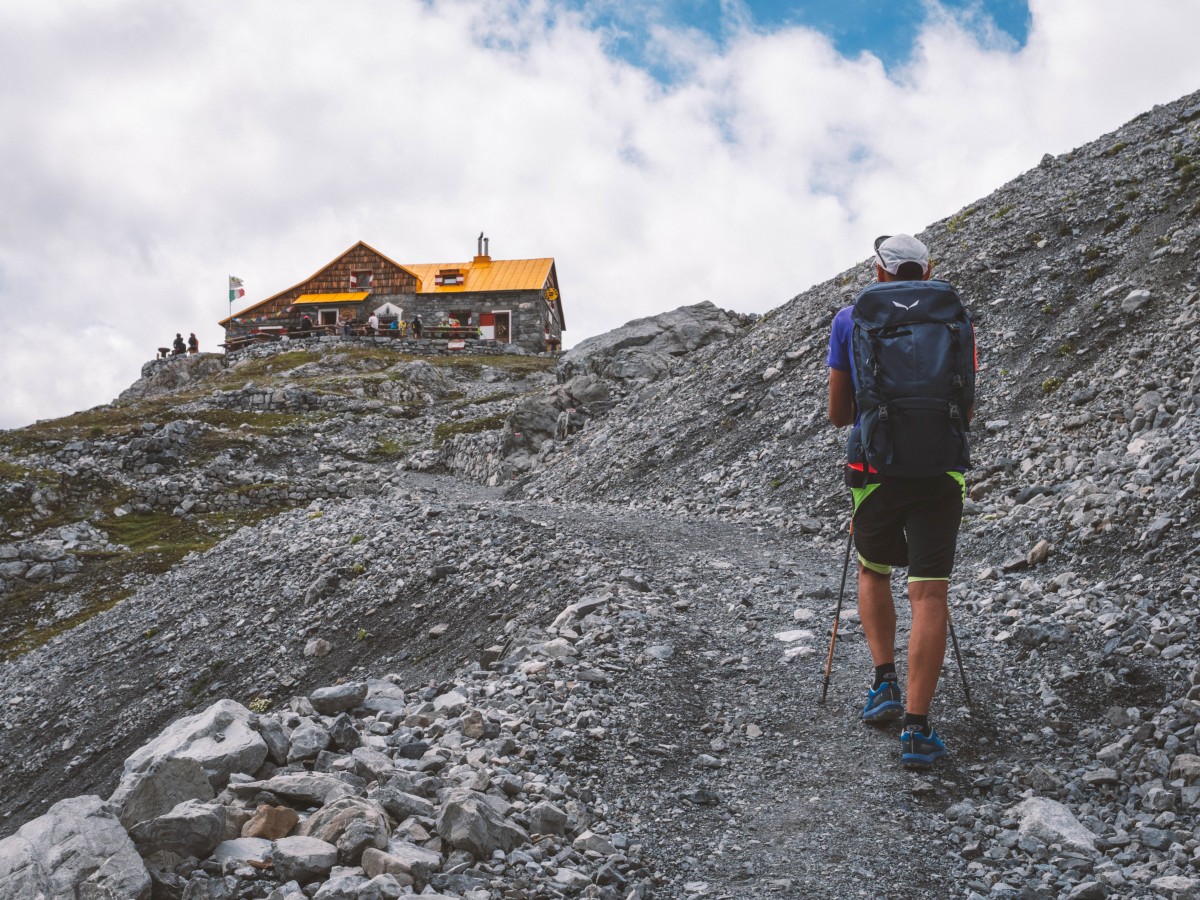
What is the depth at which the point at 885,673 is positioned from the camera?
7016mm

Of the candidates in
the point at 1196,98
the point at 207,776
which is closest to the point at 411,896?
the point at 207,776

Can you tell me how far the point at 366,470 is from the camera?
46.2 metres

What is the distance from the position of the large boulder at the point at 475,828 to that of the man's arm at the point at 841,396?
391 cm

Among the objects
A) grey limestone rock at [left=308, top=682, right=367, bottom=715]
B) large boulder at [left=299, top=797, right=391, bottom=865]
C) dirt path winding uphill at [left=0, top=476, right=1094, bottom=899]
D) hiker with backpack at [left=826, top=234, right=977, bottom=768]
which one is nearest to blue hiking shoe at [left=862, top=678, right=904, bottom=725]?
dirt path winding uphill at [left=0, top=476, right=1094, bottom=899]

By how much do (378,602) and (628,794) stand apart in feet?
35.9

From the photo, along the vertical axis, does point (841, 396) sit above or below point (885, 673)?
above

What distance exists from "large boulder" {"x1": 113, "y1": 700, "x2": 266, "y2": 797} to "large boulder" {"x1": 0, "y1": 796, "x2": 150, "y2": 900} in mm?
736

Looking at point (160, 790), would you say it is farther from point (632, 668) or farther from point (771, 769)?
point (632, 668)

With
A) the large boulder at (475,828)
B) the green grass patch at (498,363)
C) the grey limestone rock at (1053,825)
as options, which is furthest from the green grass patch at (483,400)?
the grey limestone rock at (1053,825)

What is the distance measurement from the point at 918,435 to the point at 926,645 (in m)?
1.55

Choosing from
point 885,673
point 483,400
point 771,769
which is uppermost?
point 483,400

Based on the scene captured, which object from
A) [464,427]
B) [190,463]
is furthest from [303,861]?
[464,427]

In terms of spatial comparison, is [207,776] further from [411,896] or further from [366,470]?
[366,470]

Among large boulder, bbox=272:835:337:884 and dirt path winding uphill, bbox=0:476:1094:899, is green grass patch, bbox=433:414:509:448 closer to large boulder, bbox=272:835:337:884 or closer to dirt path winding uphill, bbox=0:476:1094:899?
dirt path winding uphill, bbox=0:476:1094:899
